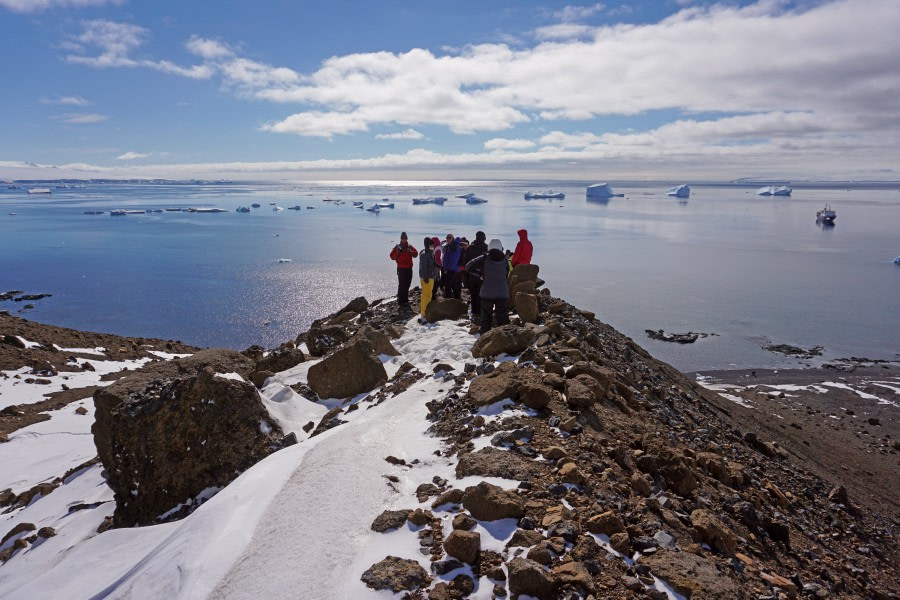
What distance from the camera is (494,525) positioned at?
4141 millimetres

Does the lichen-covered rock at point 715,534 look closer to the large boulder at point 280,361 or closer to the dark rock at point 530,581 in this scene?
the dark rock at point 530,581

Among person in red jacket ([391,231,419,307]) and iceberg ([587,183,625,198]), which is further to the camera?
iceberg ([587,183,625,198])

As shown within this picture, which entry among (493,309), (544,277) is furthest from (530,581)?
(544,277)

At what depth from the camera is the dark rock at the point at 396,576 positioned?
3.60 m

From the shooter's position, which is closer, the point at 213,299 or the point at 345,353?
the point at 345,353

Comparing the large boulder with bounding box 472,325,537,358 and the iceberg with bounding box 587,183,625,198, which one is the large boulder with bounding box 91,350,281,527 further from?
the iceberg with bounding box 587,183,625,198

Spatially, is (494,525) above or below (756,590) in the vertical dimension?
above

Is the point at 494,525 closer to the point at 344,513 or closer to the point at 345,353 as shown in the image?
the point at 344,513

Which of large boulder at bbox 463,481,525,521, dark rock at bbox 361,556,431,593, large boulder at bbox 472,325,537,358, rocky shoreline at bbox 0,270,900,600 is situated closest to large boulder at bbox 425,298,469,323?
rocky shoreline at bbox 0,270,900,600

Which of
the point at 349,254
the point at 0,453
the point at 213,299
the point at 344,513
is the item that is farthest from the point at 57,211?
the point at 344,513

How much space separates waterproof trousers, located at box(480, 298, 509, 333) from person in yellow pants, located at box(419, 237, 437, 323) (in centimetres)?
268

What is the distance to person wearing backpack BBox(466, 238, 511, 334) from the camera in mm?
9344

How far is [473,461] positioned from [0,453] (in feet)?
31.6

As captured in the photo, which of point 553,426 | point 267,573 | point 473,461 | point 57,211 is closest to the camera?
point 267,573
